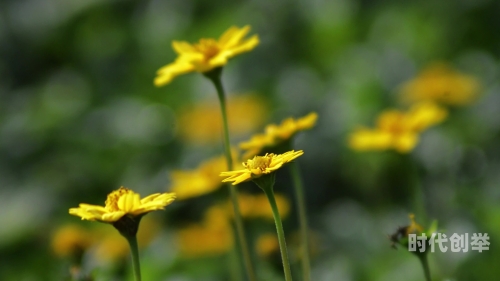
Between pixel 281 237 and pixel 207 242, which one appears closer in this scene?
pixel 281 237

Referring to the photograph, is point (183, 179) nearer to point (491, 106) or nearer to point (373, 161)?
point (373, 161)

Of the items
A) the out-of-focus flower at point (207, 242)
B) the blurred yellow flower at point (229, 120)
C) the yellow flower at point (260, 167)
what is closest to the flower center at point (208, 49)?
the yellow flower at point (260, 167)

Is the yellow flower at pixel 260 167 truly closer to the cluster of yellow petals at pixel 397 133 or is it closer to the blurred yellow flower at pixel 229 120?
the cluster of yellow petals at pixel 397 133

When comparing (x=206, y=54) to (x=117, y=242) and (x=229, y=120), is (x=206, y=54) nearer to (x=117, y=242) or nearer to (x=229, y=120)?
(x=117, y=242)

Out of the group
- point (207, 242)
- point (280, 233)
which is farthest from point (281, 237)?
point (207, 242)

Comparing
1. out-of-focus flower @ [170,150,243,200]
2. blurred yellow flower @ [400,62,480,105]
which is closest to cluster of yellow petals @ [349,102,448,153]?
out-of-focus flower @ [170,150,243,200]

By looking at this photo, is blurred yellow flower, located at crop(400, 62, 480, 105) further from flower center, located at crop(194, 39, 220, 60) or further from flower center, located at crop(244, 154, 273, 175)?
flower center, located at crop(244, 154, 273, 175)
